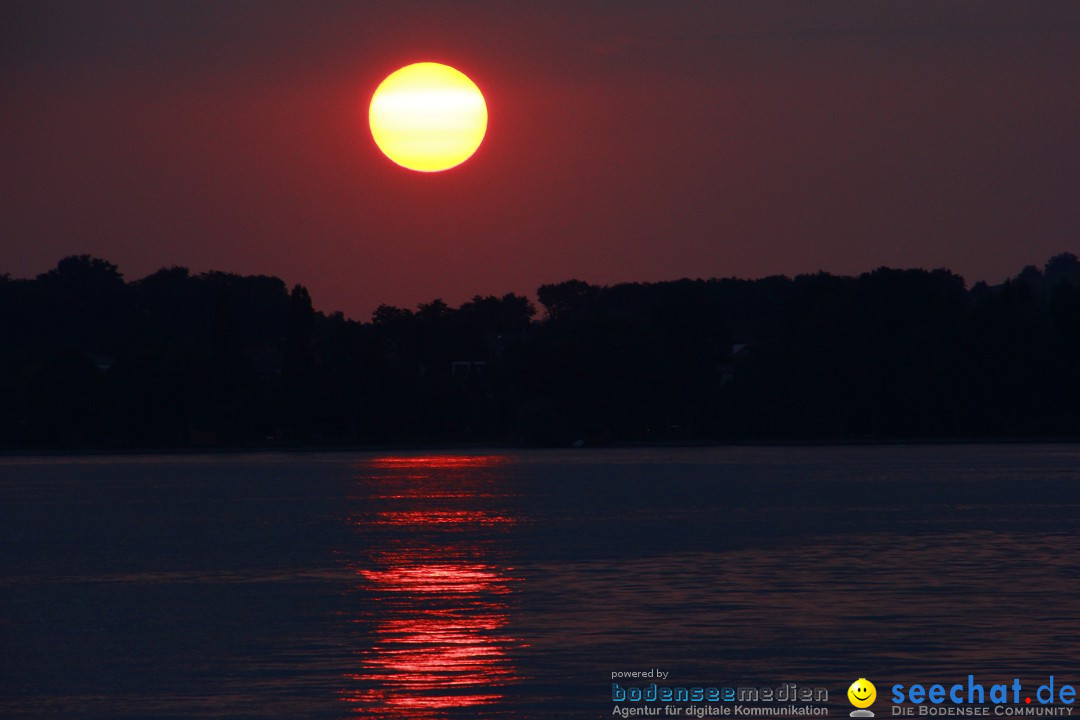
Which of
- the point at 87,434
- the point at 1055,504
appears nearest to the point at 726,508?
the point at 1055,504

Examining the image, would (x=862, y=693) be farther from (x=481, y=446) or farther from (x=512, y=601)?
(x=481, y=446)

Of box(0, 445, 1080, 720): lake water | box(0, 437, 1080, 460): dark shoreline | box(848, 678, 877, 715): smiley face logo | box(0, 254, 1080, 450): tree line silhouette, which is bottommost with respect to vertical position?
box(848, 678, 877, 715): smiley face logo

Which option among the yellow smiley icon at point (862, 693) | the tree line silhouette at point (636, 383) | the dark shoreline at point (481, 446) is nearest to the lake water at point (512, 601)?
the yellow smiley icon at point (862, 693)

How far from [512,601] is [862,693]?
1056 centimetres

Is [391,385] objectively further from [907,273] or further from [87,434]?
[907,273]

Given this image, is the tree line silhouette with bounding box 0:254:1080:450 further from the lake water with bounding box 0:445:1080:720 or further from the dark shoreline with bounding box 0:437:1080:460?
the lake water with bounding box 0:445:1080:720

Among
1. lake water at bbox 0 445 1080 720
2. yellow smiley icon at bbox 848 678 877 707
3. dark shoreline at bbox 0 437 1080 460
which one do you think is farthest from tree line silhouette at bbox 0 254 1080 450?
yellow smiley icon at bbox 848 678 877 707

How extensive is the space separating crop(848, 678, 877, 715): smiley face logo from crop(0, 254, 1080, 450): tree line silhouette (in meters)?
133

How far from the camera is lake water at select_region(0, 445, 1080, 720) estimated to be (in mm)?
21078

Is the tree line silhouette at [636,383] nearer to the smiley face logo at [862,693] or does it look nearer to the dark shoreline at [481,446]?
the dark shoreline at [481,446]

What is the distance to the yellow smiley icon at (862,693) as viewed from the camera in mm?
19375

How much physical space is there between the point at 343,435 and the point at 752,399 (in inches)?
1548

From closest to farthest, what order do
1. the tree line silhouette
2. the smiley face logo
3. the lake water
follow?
the smiley face logo
the lake water
the tree line silhouette

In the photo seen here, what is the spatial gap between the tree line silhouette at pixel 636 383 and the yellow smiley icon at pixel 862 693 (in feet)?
435
